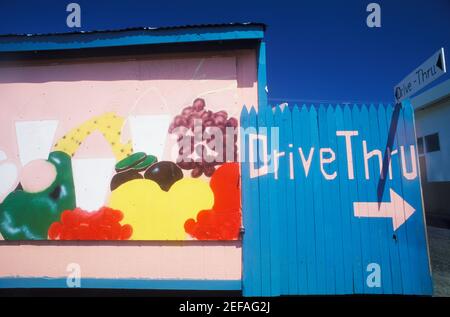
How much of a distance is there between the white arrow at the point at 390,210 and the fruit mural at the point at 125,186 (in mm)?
1450

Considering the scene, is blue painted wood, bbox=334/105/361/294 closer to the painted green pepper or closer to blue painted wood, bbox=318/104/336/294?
blue painted wood, bbox=318/104/336/294

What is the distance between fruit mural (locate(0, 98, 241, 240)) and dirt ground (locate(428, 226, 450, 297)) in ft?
8.91

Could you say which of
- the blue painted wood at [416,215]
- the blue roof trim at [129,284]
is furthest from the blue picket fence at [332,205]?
the blue roof trim at [129,284]

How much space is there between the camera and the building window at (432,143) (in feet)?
37.6

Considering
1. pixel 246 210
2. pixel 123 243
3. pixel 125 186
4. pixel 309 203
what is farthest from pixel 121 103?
pixel 309 203

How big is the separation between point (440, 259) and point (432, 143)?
8.61 metres

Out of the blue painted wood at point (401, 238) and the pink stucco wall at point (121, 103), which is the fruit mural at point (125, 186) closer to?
the pink stucco wall at point (121, 103)

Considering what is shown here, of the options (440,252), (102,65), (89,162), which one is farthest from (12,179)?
(440,252)

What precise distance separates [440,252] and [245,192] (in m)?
4.51

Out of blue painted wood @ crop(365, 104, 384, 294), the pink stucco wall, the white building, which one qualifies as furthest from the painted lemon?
the white building

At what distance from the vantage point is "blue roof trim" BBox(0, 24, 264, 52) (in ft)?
12.0

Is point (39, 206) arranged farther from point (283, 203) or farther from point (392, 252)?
point (392, 252)
